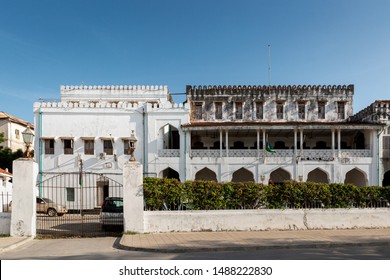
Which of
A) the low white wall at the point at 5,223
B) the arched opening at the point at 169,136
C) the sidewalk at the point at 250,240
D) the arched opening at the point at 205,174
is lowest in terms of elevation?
the sidewalk at the point at 250,240

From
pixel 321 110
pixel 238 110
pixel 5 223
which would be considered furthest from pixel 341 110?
pixel 5 223

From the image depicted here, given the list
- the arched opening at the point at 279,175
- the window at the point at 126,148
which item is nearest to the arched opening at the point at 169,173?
the window at the point at 126,148

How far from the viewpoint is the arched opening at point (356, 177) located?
27.7m

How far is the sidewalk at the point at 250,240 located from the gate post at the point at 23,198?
144 inches

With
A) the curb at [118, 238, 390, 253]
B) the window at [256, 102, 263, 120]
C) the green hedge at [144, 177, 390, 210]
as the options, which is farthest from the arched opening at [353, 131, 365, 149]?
the curb at [118, 238, 390, 253]

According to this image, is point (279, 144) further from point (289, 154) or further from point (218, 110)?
point (218, 110)

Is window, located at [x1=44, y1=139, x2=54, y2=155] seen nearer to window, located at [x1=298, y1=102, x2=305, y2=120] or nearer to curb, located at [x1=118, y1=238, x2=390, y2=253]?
curb, located at [x1=118, y1=238, x2=390, y2=253]

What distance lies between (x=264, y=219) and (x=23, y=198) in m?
8.87

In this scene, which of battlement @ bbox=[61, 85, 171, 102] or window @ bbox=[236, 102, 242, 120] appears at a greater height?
battlement @ bbox=[61, 85, 171, 102]

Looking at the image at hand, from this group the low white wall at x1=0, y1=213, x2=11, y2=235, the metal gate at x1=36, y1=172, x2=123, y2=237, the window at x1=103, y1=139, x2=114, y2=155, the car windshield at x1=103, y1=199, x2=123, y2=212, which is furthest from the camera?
the window at x1=103, y1=139, x2=114, y2=155

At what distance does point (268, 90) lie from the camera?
31.1 metres

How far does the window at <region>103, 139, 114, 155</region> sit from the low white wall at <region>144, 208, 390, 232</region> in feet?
45.4

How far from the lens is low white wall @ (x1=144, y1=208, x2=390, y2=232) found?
13609 millimetres

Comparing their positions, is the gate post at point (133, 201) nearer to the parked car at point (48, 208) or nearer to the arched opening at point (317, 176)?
the parked car at point (48, 208)
